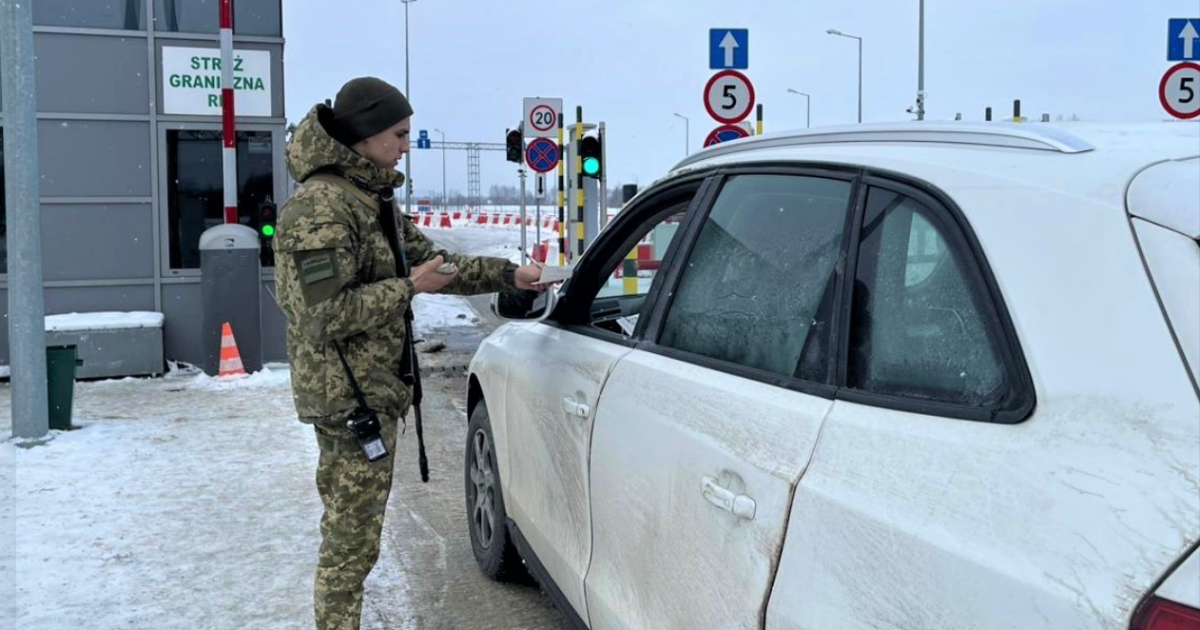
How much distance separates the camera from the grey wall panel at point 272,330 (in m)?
9.70

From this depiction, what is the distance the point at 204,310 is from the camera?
9.04 metres

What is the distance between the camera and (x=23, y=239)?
6273 mm

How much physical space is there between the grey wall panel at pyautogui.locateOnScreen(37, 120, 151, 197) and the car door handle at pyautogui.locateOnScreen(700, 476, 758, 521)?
27.8 feet

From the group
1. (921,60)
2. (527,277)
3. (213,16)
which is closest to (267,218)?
(213,16)

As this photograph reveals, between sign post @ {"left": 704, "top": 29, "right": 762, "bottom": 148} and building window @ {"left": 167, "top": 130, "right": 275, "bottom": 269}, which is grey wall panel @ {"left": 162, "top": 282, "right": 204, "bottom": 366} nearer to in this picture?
building window @ {"left": 167, "top": 130, "right": 275, "bottom": 269}

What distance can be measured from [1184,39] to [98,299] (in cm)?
1207

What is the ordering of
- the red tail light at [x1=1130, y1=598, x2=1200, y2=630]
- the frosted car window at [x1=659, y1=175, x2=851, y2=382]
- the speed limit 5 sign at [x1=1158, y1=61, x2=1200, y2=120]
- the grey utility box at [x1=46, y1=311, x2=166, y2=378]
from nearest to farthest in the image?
the red tail light at [x1=1130, y1=598, x2=1200, y2=630] < the frosted car window at [x1=659, y1=175, x2=851, y2=382] < the grey utility box at [x1=46, y1=311, x2=166, y2=378] < the speed limit 5 sign at [x1=1158, y1=61, x2=1200, y2=120]

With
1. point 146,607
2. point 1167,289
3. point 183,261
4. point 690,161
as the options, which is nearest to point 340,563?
point 146,607

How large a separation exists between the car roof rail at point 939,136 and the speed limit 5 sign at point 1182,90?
36.4 ft

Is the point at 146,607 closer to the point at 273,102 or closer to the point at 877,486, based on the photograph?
the point at 877,486

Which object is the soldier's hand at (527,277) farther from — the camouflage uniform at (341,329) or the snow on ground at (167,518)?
the snow on ground at (167,518)

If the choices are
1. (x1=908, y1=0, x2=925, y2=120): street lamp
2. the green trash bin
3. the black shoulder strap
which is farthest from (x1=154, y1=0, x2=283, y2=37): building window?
(x1=908, y1=0, x2=925, y2=120): street lamp

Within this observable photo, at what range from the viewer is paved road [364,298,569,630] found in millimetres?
3885

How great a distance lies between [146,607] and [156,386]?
200 inches
